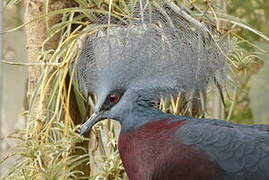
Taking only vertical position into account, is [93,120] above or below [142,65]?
below

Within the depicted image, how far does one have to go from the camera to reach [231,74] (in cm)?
187

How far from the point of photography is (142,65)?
1.72 m

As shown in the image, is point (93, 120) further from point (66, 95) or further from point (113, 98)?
point (66, 95)

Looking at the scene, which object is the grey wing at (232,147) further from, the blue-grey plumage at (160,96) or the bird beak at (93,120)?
the bird beak at (93,120)

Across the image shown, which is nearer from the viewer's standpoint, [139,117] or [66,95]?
[139,117]

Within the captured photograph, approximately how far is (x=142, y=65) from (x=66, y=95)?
238 mm

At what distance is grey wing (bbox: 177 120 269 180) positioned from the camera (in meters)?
1.63

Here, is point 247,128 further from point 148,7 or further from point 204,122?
point 148,7

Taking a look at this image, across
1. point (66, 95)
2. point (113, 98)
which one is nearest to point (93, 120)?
point (113, 98)

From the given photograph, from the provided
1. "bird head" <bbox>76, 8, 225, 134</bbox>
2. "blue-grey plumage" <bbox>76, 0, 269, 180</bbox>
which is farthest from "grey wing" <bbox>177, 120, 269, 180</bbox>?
"bird head" <bbox>76, 8, 225, 134</bbox>

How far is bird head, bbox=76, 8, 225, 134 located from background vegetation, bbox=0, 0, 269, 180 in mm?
49

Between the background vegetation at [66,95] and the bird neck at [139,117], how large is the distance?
139 millimetres

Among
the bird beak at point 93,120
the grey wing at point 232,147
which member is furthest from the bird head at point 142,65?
the grey wing at point 232,147

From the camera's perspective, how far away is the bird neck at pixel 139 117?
1.71m
